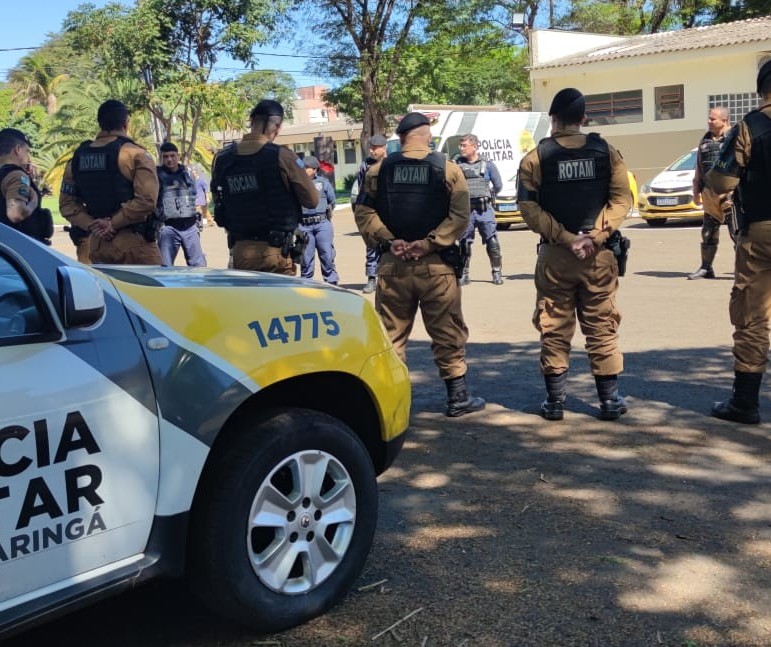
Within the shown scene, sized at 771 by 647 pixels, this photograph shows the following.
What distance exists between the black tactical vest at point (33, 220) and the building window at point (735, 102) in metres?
21.8

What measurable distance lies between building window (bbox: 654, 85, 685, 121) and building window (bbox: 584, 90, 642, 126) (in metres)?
0.57

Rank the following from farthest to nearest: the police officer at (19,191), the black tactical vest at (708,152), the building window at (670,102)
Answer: the building window at (670,102), the black tactical vest at (708,152), the police officer at (19,191)

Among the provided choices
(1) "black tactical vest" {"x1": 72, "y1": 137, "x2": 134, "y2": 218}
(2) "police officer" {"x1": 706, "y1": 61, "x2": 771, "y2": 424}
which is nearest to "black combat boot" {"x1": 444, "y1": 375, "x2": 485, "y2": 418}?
(2) "police officer" {"x1": 706, "y1": 61, "x2": 771, "y2": 424}

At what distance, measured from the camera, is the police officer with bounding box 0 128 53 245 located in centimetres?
636

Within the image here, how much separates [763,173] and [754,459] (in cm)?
157

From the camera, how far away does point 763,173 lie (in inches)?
199

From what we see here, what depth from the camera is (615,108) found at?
90.3 feet

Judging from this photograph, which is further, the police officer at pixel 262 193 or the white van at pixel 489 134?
the white van at pixel 489 134

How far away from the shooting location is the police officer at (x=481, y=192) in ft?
36.4

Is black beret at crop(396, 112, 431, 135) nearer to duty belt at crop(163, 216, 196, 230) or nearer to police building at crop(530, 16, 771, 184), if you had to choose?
duty belt at crop(163, 216, 196, 230)

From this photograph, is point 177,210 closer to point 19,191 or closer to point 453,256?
point 19,191

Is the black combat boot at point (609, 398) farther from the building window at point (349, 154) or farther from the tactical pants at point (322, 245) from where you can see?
the building window at point (349, 154)

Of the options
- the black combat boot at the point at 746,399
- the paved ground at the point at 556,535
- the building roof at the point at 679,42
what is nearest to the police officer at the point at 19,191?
the paved ground at the point at 556,535

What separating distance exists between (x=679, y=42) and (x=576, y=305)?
23.5 m
